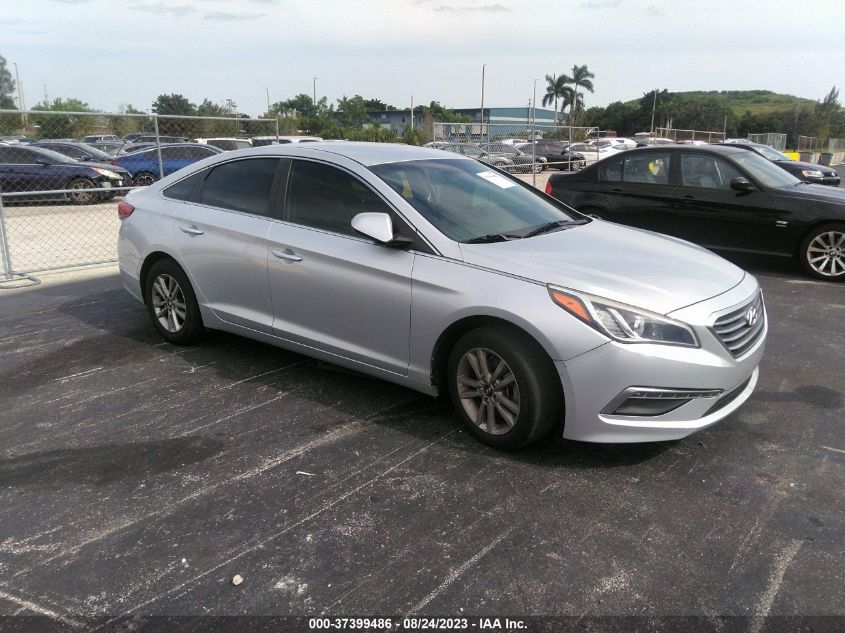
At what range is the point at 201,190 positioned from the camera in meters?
5.23

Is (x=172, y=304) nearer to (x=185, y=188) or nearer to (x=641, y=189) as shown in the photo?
(x=185, y=188)

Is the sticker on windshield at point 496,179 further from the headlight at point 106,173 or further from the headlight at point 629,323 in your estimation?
the headlight at point 106,173

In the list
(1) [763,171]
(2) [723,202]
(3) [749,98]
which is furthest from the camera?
(3) [749,98]

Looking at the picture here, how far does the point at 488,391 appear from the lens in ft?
12.0

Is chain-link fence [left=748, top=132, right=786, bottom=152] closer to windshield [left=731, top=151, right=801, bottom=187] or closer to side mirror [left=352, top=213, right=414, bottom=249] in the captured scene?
windshield [left=731, top=151, right=801, bottom=187]

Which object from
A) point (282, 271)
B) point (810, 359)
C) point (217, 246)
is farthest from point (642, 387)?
point (217, 246)

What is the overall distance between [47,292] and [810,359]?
7.47 m

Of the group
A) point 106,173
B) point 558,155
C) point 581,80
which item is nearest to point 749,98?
point 581,80

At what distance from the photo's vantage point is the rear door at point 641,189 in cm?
865

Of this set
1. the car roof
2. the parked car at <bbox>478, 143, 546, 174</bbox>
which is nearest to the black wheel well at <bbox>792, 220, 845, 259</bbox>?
the car roof

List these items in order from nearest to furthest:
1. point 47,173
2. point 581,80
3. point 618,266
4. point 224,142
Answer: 1. point 618,266
2. point 47,173
3. point 224,142
4. point 581,80

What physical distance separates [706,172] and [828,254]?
1.68 m

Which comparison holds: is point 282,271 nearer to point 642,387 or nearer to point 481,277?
point 481,277

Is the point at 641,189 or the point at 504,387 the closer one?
the point at 504,387
